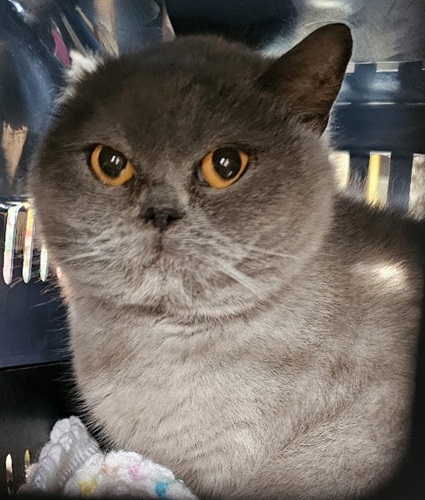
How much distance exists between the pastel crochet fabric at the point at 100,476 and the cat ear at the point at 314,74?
1.69ft

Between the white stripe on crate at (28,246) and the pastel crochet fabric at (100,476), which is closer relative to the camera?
the pastel crochet fabric at (100,476)

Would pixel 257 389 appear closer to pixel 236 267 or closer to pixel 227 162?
pixel 236 267

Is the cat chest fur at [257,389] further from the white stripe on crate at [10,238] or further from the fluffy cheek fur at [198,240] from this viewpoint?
the white stripe on crate at [10,238]

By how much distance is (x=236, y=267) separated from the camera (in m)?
0.82

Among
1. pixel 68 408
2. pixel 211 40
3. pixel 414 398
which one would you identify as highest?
pixel 211 40

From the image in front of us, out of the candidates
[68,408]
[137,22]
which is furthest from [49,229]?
[68,408]

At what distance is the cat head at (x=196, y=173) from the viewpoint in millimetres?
787

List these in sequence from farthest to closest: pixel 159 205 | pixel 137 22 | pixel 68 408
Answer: pixel 68 408 < pixel 137 22 < pixel 159 205

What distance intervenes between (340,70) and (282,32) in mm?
110

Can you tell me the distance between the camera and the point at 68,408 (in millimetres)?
1175

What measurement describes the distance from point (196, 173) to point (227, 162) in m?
0.04

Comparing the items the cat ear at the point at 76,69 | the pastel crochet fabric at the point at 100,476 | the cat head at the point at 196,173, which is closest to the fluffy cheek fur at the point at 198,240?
the cat head at the point at 196,173

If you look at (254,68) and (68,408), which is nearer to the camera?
(254,68)

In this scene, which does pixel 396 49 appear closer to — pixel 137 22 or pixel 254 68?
pixel 254 68
